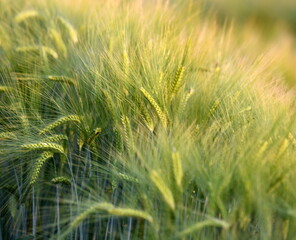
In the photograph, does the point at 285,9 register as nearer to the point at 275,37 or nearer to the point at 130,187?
the point at 275,37

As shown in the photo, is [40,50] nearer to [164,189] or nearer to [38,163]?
[38,163]

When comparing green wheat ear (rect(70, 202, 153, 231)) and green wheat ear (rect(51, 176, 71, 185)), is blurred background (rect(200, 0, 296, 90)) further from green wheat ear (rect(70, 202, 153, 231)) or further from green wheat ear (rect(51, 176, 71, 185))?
green wheat ear (rect(70, 202, 153, 231))

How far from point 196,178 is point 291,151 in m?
0.28

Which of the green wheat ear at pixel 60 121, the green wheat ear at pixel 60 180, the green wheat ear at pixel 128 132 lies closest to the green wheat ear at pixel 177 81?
the green wheat ear at pixel 128 132

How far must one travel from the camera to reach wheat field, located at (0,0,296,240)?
1407 mm

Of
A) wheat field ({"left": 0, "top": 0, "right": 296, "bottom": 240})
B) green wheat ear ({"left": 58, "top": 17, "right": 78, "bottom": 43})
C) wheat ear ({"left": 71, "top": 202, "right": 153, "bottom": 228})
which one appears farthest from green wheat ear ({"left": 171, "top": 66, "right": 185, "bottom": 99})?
green wheat ear ({"left": 58, "top": 17, "right": 78, "bottom": 43})

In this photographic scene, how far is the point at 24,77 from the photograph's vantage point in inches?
79.4

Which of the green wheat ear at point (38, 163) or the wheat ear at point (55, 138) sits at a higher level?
the wheat ear at point (55, 138)

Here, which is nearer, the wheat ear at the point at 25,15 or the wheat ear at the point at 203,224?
the wheat ear at the point at 203,224

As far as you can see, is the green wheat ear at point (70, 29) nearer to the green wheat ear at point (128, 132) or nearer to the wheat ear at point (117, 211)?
the green wheat ear at point (128, 132)

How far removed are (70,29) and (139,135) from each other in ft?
2.48

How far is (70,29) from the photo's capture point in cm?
229

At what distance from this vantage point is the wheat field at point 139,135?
1.41 meters

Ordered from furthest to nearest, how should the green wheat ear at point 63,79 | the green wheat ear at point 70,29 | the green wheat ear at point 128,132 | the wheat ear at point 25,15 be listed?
the wheat ear at point 25,15 → the green wheat ear at point 70,29 → the green wheat ear at point 63,79 → the green wheat ear at point 128,132
